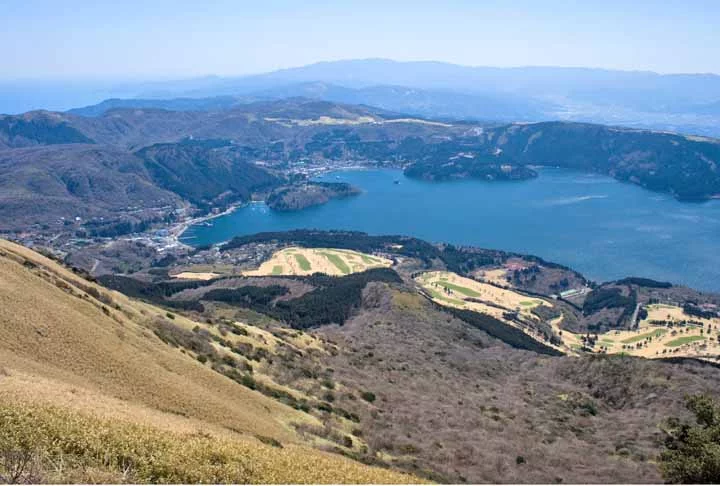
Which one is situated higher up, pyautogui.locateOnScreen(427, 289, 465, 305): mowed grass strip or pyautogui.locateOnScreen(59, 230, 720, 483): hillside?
pyautogui.locateOnScreen(59, 230, 720, 483): hillside

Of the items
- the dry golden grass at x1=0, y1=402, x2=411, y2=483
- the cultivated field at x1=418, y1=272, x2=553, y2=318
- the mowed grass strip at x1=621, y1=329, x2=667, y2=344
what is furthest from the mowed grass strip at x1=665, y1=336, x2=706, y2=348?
the dry golden grass at x1=0, y1=402, x2=411, y2=483

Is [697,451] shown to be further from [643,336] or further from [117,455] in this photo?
[643,336]

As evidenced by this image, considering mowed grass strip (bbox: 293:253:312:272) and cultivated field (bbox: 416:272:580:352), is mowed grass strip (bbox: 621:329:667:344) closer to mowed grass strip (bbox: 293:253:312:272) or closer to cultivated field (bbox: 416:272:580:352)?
cultivated field (bbox: 416:272:580:352)

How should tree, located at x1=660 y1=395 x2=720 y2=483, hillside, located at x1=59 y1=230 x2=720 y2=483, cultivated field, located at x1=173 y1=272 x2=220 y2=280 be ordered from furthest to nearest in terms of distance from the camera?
1. cultivated field, located at x1=173 y1=272 x2=220 y2=280
2. hillside, located at x1=59 y1=230 x2=720 y2=483
3. tree, located at x1=660 y1=395 x2=720 y2=483

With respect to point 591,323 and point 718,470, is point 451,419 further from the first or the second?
point 591,323

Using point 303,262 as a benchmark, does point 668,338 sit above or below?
below

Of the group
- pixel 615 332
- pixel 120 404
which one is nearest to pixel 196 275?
pixel 615 332
